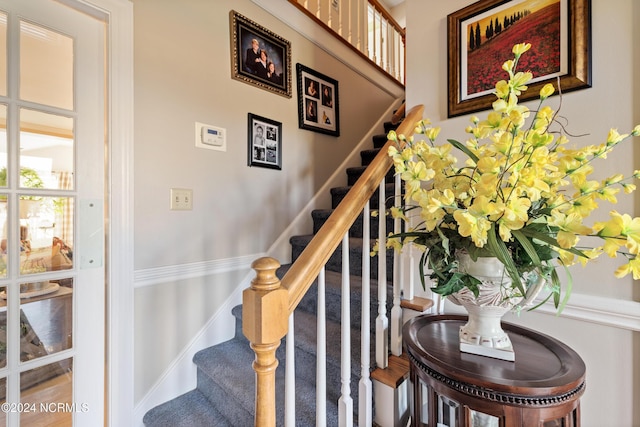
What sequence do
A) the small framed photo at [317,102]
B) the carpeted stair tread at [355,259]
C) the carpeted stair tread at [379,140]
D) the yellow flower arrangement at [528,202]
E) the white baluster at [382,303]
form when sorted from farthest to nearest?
the carpeted stair tread at [379,140], the small framed photo at [317,102], the carpeted stair tread at [355,259], the white baluster at [382,303], the yellow flower arrangement at [528,202]

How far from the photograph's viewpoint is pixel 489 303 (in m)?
0.76

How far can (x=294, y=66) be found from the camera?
83.4 inches

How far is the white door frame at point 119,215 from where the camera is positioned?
4.24 feet

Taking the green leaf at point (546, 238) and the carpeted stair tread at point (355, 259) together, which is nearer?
the green leaf at point (546, 238)

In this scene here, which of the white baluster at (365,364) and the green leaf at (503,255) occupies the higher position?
the green leaf at (503,255)

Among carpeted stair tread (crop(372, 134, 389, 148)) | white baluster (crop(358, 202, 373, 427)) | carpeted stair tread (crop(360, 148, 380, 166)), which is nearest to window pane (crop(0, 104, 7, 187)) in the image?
white baluster (crop(358, 202, 373, 427))

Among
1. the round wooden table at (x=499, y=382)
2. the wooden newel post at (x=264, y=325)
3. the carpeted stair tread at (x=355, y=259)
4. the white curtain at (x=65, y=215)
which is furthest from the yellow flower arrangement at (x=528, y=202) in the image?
the white curtain at (x=65, y=215)

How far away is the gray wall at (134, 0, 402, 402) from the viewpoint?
1396 millimetres

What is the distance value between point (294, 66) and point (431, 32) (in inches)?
45.3

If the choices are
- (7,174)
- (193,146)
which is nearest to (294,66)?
(193,146)

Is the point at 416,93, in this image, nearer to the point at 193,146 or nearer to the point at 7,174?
the point at 193,146

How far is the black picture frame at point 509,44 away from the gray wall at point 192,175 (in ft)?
4.01

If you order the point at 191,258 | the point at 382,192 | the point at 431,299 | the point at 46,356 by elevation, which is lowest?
the point at 46,356

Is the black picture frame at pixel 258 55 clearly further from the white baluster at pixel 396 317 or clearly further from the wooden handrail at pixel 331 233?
the white baluster at pixel 396 317
